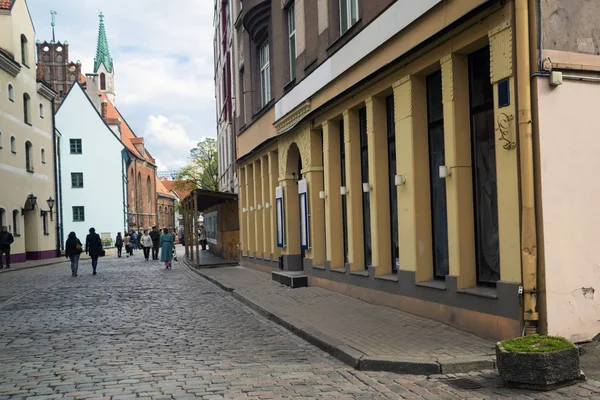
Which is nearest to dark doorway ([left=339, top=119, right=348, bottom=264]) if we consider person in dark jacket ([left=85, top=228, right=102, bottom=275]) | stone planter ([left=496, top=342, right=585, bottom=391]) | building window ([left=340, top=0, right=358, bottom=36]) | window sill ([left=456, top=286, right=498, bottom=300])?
building window ([left=340, top=0, right=358, bottom=36])

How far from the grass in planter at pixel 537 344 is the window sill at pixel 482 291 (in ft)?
6.12

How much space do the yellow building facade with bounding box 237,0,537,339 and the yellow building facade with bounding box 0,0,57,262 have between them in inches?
1029

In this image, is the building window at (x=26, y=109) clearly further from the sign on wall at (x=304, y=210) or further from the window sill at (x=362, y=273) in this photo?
the window sill at (x=362, y=273)

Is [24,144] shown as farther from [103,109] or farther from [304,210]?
[103,109]

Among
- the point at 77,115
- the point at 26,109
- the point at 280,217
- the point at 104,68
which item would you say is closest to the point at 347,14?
the point at 280,217

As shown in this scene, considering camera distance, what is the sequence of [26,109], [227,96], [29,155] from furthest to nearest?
[29,155] < [26,109] < [227,96]

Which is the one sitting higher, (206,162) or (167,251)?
(206,162)

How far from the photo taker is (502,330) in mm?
8008

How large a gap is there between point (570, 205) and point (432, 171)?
3.15m

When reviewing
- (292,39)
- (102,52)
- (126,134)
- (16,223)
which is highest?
(102,52)

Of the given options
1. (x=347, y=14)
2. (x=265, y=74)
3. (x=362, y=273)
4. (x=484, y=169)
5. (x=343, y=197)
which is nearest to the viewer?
(x=484, y=169)

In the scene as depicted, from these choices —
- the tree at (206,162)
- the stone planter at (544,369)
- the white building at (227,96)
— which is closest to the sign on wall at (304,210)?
the stone planter at (544,369)

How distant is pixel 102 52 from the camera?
10269 centimetres

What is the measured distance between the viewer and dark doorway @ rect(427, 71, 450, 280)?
10.4m
